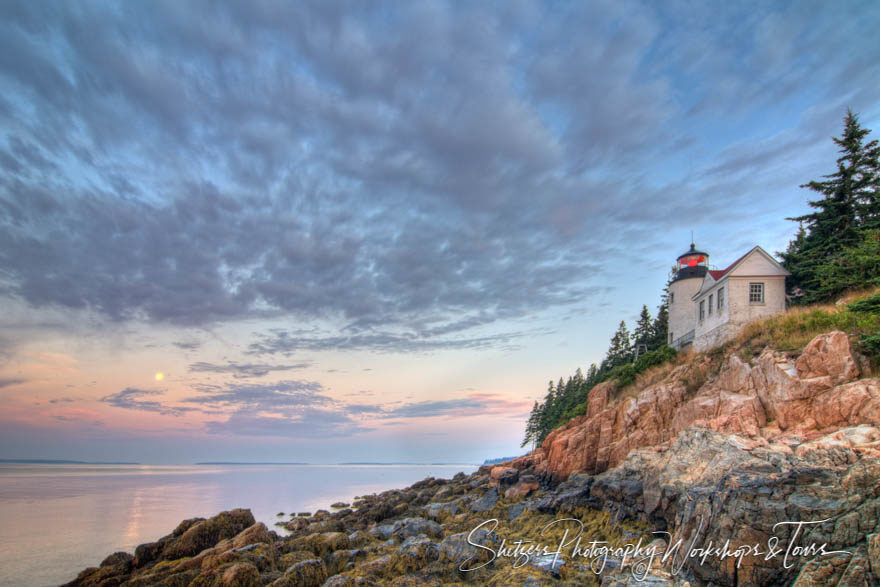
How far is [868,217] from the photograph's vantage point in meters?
26.1

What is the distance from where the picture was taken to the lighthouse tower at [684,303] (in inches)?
1323

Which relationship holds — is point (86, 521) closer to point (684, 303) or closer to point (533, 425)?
point (684, 303)

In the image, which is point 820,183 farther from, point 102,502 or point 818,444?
point 102,502

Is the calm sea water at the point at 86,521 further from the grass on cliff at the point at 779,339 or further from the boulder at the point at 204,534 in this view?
the grass on cliff at the point at 779,339

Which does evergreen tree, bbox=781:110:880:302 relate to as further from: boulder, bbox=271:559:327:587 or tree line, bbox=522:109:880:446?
boulder, bbox=271:559:327:587

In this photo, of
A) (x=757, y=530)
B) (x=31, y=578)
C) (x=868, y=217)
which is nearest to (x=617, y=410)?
(x=757, y=530)

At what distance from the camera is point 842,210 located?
89.4ft

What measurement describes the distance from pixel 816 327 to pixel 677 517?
1104 centimetres

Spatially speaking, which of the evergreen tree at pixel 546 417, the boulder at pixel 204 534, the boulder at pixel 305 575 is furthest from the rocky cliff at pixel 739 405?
the evergreen tree at pixel 546 417

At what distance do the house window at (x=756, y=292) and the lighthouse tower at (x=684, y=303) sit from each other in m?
6.25

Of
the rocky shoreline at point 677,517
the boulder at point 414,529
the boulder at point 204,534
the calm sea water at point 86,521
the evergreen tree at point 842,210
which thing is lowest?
the calm sea water at point 86,521

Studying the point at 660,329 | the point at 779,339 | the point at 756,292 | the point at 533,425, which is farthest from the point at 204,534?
the point at 533,425

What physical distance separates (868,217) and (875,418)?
20038mm

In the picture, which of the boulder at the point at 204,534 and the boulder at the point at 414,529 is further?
the boulder at the point at 414,529
